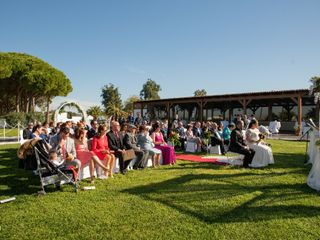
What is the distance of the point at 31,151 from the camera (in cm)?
538

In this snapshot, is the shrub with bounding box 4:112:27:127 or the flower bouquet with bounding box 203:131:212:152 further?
the shrub with bounding box 4:112:27:127

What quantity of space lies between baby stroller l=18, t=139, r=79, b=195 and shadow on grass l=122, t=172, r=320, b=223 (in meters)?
1.25

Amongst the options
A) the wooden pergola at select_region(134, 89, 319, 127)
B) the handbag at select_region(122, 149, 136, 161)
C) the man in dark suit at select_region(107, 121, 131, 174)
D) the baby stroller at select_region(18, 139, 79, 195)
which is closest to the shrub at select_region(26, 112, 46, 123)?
the wooden pergola at select_region(134, 89, 319, 127)

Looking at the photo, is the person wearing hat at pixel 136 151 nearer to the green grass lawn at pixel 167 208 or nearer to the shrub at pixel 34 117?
the green grass lawn at pixel 167 208

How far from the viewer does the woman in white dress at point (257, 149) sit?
8328 millimetres

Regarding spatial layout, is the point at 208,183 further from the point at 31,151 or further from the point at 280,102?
the point at 280,102

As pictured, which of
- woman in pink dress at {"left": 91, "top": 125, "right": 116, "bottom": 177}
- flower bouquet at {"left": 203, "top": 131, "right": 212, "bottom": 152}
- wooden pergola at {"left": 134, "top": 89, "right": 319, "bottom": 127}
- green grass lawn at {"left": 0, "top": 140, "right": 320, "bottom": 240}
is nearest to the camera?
green grass lawn at {"left": 0, "top": 140, "right": 320, "bottom": 240}

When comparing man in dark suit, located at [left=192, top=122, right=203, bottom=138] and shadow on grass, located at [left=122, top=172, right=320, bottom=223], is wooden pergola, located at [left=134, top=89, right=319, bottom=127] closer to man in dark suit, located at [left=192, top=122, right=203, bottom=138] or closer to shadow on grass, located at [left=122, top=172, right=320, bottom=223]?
man in dark suit, located at [left=192, top=122, right=203, bottom=138]

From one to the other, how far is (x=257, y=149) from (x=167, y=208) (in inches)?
189

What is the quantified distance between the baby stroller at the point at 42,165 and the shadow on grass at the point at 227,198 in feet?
4.10

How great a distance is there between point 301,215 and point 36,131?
22.9 ft

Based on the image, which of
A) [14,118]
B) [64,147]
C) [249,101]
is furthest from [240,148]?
[14,118]

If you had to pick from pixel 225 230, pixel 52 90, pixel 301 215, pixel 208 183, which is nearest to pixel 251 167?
A: pixel 208 183

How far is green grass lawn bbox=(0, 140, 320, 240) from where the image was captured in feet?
11.9
